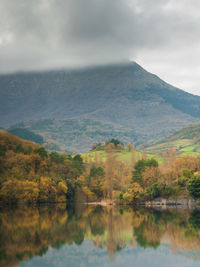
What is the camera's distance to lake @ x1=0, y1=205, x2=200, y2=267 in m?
37.5

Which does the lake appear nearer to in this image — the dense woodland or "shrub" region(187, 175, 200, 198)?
"shrub" region(187, 175, 200, 198)

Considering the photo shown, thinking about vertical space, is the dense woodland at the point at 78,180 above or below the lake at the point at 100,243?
above

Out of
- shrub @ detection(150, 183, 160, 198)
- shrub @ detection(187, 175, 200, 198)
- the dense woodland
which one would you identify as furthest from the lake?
the dense woodland

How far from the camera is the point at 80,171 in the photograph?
147500 millimetres

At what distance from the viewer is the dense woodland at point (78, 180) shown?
106 meters

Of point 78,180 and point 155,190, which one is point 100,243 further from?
point 78,180

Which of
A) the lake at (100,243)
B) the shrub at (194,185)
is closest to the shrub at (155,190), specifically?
the shrub at (194,185)

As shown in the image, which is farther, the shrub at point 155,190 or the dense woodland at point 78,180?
the shrub at point 155,190

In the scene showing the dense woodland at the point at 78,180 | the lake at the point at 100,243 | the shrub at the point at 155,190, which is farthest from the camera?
the shrub at the point at 155,190

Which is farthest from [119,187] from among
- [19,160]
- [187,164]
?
[19,160]

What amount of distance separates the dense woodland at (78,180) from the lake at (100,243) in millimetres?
43073

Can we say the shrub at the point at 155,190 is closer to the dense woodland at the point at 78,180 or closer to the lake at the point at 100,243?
the dense woodland at the point at 78,180

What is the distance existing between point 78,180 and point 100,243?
3444 inches

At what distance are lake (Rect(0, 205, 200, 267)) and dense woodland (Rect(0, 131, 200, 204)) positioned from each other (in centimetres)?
4307
